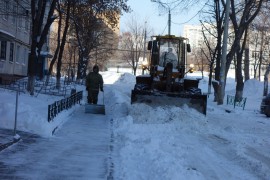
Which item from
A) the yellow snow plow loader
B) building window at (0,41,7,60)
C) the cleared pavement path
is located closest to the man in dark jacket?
the yellow snow plow loader

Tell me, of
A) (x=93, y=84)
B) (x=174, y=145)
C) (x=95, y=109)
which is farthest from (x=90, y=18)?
(x=174, y=145)

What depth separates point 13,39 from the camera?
34531 millimetres

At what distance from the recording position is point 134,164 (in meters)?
8.27

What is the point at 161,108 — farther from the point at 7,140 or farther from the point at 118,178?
the point at 118,178

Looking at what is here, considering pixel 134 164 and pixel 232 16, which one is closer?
pixel 134 164

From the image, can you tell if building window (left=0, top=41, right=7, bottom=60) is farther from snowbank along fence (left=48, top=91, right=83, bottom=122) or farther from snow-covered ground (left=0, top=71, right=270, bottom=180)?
snow-covered ground (left=0, top=71, right=270, bottom=180)

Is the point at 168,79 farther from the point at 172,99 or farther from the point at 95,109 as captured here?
the point at 95,109

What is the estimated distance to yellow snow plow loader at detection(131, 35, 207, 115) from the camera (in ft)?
53.5

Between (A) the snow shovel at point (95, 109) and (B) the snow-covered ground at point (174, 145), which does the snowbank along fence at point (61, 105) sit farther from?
(A) the snow shovel at point (95, 109)

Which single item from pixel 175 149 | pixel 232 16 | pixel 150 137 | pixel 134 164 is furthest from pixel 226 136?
pixel 232 16

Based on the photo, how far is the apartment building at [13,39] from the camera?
33.2 m

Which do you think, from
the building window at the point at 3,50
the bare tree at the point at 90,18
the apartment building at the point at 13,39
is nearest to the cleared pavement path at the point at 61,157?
the apartment building at the point at 13,39

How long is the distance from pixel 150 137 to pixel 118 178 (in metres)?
3.76

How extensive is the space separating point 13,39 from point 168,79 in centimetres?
1990
